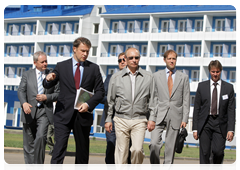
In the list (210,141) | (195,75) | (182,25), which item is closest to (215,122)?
(210,141)

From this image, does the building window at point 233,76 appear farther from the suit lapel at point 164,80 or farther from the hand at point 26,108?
the hand at point 26,108

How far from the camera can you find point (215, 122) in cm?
1020

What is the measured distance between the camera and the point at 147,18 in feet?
245

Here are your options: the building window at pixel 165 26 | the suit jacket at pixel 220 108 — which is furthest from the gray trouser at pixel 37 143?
the building window at pixel 165 26

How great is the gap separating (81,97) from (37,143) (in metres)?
1.71

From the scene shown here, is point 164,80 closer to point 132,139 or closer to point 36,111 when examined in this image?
point 132,139

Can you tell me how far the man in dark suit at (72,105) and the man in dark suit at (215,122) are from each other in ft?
8.15

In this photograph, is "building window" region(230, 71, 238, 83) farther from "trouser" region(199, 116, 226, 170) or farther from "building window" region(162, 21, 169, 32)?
"trouser" region(199, 116, 226, 170)

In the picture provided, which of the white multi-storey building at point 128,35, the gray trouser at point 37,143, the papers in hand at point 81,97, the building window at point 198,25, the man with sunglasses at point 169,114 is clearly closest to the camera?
the papers in hand at point 81,97

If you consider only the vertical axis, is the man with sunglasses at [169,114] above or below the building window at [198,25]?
below

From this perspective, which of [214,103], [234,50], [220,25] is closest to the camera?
[214,103]

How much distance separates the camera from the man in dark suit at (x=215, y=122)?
10219 millimetres

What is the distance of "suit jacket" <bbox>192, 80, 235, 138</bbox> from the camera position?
403 inches

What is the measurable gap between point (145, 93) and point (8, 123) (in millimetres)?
67678
